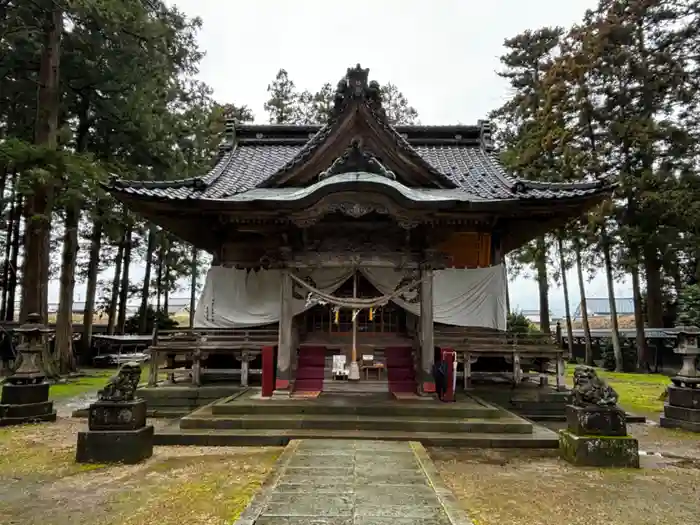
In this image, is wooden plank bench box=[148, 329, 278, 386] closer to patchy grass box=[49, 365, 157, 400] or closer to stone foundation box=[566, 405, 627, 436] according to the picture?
patchy grass box=[49, 365, 157, 400]

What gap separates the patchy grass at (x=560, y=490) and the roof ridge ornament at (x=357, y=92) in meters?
6.79

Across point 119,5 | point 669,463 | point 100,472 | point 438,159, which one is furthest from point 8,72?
point 669,463

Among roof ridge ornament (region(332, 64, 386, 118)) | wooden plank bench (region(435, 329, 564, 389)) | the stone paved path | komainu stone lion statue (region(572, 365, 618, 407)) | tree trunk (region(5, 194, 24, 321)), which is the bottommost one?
the stone paved path

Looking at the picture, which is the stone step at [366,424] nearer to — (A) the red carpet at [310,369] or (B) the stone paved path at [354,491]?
(B) the stone paved path at [354,491]

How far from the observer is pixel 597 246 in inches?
822

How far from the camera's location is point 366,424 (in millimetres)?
7410

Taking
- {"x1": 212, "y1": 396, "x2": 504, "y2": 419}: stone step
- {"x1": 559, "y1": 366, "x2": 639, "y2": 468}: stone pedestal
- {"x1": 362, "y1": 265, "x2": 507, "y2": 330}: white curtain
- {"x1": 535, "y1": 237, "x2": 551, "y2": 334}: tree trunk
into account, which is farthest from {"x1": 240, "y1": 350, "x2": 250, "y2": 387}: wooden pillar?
{"x1": 535, "y1": 237, "x2": 551, "y2": 334}: tree trunk

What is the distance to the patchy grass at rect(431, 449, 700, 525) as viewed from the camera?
14.5ft

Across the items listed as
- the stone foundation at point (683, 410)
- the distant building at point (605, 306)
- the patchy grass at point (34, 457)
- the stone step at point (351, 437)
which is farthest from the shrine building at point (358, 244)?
the distant building at point (605, 306)

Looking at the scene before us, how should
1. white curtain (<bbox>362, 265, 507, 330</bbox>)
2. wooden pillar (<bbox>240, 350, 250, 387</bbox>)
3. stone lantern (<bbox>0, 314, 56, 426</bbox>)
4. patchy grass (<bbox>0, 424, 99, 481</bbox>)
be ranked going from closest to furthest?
1. patchy grass (<bbox>0, 424, 99, 481</bbox>)
2. stone lantern (<bbox>0, 314, 56, 426</bbox>)
3. wooden pillar (<bbox>240, 350, 250, 387</bbox>)
4. white curtain (<bbox>362, 265, 507, 330</bbox>)

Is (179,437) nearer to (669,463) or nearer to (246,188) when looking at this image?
(246,188)

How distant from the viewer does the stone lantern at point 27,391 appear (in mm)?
8828

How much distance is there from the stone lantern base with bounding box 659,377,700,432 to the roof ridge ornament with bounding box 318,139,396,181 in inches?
268

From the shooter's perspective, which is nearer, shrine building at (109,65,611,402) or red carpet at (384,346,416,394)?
shrine building at (109,65,611,402)
